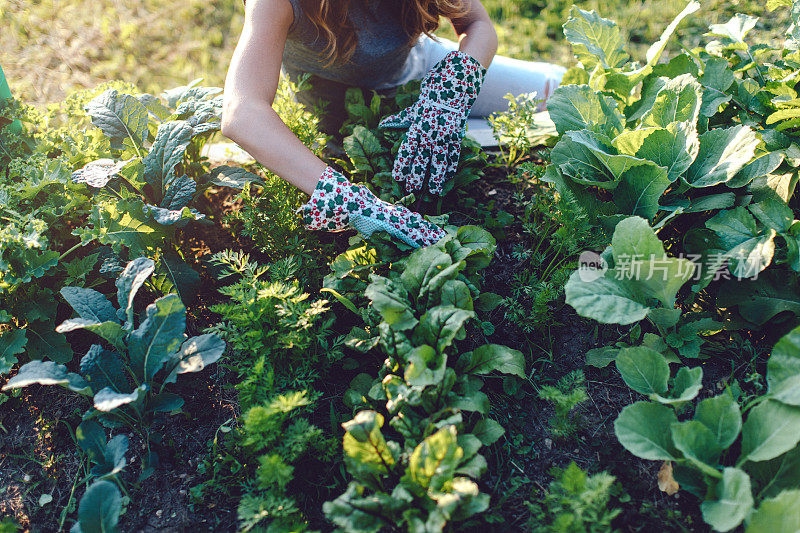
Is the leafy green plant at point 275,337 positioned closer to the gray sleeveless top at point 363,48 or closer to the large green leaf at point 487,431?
the large green leaf at point 487,431

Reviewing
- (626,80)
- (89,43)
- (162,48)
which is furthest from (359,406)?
(89,43)

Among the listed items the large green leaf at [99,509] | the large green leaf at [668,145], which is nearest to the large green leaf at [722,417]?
the large green leaf at [668,145]

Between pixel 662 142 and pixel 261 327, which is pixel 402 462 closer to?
pixel 261 327

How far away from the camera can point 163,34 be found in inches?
151

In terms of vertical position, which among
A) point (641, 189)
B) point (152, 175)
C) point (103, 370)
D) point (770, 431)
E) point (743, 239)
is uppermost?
point (152, 175)

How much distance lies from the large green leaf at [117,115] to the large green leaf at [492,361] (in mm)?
1702

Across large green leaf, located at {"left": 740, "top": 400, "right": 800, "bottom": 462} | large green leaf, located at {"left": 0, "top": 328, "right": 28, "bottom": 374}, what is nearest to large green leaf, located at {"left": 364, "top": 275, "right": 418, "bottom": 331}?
large green leaf, located at {"left": 740, "top": 400, "right": 800, "bottom": 462}

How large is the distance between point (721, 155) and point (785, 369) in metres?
Answer: 0.80

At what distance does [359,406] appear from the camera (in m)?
1.61

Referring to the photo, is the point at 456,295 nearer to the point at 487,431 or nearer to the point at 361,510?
the point at 487,431

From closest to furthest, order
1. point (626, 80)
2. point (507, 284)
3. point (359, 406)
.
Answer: point (359, 406), point (507, 284), point (626, 80)

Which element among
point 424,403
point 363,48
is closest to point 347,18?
point 363,48

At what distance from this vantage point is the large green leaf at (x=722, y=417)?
1377 mm

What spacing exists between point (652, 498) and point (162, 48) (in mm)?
4106
